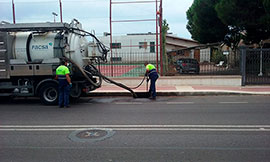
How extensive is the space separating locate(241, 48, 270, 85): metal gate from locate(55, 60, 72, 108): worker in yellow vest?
360 inches

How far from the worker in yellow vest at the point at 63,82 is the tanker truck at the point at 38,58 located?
57 centimetres

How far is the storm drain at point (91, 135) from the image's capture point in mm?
5523

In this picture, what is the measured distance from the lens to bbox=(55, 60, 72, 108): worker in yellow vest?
358 inches

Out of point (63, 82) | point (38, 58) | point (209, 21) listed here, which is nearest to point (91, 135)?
point (63, 82)

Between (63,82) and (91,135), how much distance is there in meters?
3.91

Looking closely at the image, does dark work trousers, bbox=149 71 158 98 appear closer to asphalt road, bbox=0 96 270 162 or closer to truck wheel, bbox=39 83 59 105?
asphalt road, bbox=0 96 270 162

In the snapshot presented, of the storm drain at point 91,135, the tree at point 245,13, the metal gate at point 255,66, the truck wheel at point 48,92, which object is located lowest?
the storm drain at point 91,135

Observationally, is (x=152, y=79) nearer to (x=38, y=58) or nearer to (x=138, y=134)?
(x=38, y=58)

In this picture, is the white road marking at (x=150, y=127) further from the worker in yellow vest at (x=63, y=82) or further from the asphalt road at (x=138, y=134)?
the worker in yellow vest at (x=63, y=82)

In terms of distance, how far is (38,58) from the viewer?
9.95 metres

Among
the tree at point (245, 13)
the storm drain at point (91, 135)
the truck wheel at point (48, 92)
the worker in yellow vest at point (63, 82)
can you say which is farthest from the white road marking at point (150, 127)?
the tree at point (245, 13)

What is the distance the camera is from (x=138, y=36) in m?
26.9

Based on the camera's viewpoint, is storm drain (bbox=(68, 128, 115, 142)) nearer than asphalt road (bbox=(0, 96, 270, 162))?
No

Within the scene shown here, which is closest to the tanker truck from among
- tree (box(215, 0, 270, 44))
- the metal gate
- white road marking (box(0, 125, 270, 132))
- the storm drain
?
white road marking (box(0, 125, 270, 132))
